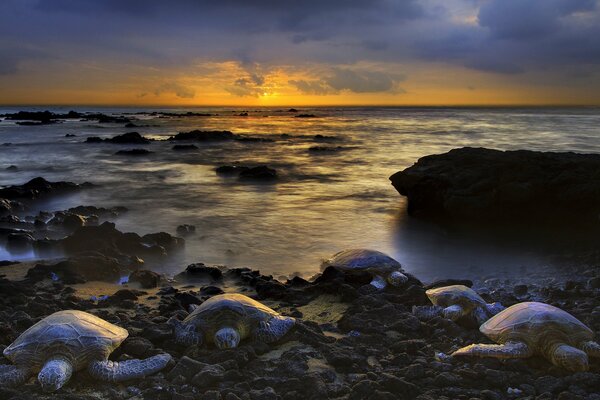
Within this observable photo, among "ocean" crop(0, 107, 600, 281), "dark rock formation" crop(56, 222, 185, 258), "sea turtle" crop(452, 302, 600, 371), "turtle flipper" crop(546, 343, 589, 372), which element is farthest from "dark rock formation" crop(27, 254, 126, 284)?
"turtle flipper" crop(546, 343, 589, 372)

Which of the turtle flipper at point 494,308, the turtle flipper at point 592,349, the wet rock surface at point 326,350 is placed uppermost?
the turtle flipper at point 592,349

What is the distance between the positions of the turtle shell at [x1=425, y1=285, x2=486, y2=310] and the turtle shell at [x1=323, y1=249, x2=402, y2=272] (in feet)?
4.90

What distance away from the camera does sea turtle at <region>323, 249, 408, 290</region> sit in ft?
23.7

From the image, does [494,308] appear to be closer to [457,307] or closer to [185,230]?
[457,307]

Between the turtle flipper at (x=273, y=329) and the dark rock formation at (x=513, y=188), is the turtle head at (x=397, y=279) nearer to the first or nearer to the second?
the turtle flipper at (x=273, y=329)

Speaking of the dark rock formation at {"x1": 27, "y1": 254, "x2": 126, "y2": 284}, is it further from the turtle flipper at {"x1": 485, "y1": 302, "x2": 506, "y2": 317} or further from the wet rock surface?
the turtle flipper at {"x1": 485, "y1": 302, "x2": 506, "y2": 317}

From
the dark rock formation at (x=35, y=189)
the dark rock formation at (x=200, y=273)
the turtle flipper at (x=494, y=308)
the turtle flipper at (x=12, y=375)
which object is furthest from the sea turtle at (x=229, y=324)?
the dark rock formation at (x=35, y=189)

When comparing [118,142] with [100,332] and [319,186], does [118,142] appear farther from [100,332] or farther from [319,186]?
[100,332]

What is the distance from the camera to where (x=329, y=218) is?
12.8m

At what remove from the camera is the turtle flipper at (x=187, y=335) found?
5091 mm

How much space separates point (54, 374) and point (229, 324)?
5.71 ft

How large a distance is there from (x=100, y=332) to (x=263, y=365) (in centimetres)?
169

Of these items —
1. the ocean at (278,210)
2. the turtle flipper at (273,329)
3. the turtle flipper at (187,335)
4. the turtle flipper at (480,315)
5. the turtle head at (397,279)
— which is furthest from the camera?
the ocean at (278,210)

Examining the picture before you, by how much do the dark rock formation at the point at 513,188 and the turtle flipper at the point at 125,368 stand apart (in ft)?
29.2
